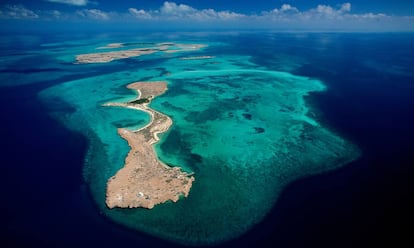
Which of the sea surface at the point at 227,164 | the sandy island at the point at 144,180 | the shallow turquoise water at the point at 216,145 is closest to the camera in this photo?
the sea surface at the point at 227,164

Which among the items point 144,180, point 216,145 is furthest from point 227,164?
point 144,180

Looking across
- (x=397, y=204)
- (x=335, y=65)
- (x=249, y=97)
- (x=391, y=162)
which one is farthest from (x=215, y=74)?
(x=397, y=204)

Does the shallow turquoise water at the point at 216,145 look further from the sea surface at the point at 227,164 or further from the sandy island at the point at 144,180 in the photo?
the sandy island at the point at 144,180

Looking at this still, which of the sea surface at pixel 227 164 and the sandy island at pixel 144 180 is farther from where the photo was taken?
the sandy island at pixel 144 180

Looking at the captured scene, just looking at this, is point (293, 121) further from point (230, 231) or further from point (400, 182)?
point (230, 231)

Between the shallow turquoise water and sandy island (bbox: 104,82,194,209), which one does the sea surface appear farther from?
sandy island (bbox: 104,82,194,209)

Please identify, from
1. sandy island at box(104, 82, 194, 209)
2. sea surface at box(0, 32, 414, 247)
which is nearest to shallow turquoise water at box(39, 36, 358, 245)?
sea surface at box(0, 32, 414, 247)

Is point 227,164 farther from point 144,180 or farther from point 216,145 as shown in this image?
point 144,180

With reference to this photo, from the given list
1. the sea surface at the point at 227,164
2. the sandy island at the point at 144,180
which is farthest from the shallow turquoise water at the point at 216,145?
the sandy island at the point at 144,180
